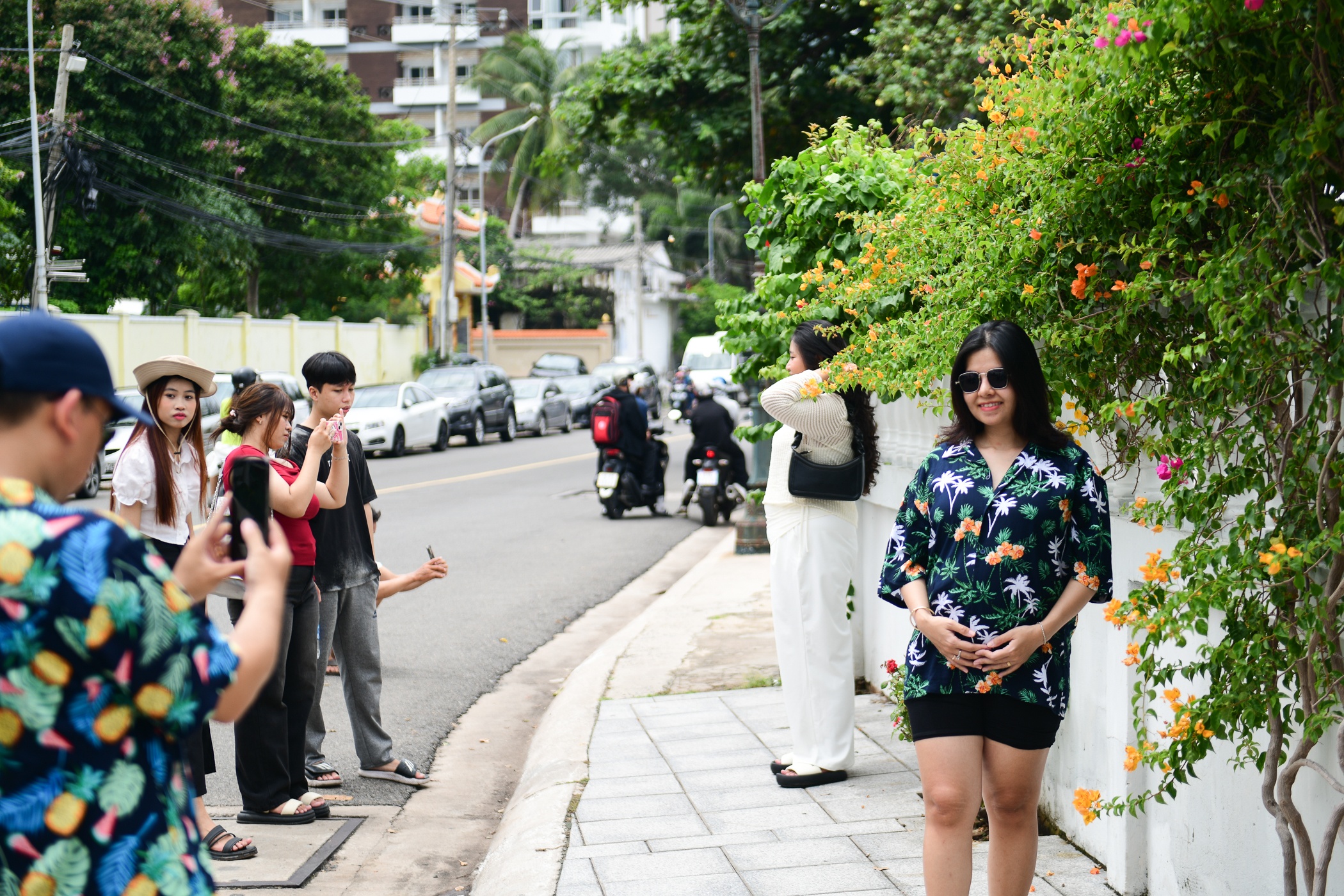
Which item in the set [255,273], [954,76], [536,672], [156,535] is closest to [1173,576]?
[156,535]

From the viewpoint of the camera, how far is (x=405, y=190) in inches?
1485

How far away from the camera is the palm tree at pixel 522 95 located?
Result: 1909 inches

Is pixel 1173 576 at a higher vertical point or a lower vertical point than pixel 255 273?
lower

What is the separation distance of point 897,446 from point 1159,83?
124 inches

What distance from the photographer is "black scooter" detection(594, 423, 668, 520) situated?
1548cm

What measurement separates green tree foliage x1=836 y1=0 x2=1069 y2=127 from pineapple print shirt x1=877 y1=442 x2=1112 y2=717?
9.17m

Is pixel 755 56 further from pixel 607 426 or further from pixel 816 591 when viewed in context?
pixel 816 591

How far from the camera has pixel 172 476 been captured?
477 centimetres

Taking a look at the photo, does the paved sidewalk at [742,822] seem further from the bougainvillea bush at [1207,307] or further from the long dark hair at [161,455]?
the long dark hair at [161,455]

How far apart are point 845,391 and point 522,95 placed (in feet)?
152

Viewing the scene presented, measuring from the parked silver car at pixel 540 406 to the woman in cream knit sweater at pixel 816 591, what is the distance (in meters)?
25.6

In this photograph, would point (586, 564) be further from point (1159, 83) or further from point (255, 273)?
point (255, 273)

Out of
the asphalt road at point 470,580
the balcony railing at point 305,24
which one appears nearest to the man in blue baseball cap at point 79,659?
the asphalt road at point 470,580

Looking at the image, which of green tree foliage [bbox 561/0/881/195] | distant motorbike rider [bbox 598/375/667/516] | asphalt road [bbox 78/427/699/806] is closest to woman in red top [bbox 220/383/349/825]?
asphalt road [bbox 78/427/699/806]
